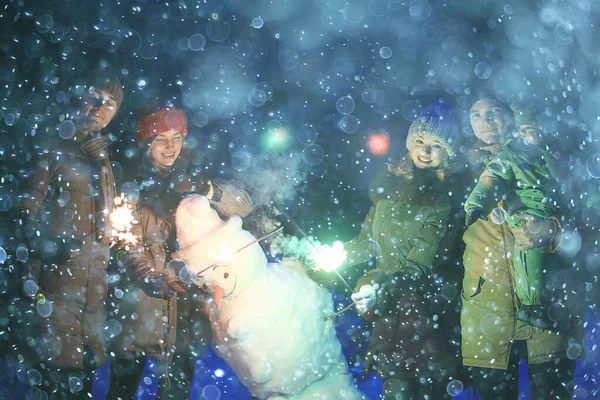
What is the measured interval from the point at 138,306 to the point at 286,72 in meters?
0.86

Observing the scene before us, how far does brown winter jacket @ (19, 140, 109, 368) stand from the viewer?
1722 millimetres

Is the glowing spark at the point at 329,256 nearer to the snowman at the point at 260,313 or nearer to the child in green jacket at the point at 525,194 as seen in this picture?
the snowman at the point at 260,313

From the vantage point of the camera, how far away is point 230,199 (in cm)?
159

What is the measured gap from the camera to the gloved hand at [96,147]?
1693 mm

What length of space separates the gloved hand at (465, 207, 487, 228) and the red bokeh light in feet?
1.08

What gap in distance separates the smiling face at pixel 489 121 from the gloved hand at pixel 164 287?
3.35 ft

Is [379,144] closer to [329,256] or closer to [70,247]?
[329,256]

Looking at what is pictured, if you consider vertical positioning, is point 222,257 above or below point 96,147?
below

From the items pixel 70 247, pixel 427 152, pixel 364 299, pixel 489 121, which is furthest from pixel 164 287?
pixel 489 121

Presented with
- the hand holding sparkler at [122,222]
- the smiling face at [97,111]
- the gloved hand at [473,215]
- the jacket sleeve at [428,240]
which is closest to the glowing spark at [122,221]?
the hand holding sparkler at [122,222]

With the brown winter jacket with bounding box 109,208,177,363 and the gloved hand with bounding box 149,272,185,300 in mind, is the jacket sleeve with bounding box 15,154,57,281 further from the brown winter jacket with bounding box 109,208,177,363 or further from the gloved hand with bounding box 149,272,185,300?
the gloved hand with bounding box 149,272,185,300

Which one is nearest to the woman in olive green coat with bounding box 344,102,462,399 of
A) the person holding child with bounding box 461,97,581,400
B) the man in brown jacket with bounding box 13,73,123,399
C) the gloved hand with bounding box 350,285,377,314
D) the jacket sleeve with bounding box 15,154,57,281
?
the gloved hand with bounding box 350,285,377,314

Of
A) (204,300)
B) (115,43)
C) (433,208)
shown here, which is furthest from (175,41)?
(433,208)

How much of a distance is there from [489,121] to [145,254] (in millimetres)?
1129
